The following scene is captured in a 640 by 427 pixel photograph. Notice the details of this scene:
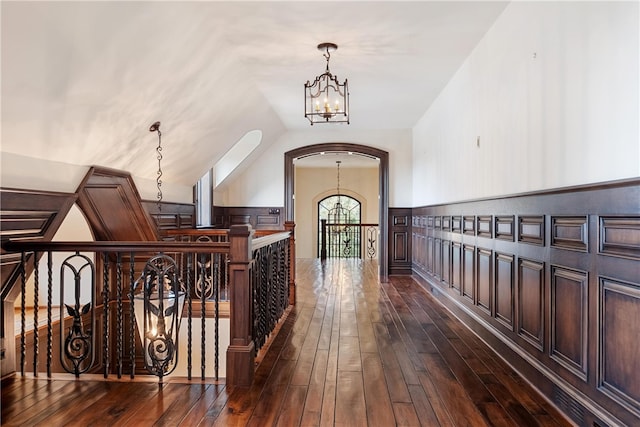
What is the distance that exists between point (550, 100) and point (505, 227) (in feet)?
3.59

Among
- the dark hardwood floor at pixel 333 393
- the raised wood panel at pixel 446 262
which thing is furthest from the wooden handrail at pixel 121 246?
the raised wood panel at pixel 446 262

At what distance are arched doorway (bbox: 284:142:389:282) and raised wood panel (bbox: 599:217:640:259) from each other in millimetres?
5703

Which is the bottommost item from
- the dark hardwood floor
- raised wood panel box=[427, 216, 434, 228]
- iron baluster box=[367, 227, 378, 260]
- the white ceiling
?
the dark hardwood floor

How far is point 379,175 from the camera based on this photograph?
8180mm

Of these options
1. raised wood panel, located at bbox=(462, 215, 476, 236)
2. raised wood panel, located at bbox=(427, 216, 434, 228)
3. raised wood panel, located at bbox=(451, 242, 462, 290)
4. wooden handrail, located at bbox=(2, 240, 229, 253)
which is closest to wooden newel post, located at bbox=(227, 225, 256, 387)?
wooden handrail, located at bbox=(2, 240, 229, 253)

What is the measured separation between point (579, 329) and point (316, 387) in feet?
5.17

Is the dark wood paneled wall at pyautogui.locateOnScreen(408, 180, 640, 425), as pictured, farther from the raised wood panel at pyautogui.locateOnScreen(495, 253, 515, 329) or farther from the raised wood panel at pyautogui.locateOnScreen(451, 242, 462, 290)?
the raised wood panel at pyautogui.locateOnScreen(451, 242, 462, 290)

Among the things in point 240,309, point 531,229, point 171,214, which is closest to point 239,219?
point 171,214

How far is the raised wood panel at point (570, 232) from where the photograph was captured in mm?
2303

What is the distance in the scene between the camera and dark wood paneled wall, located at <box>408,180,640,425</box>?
6.48 ft

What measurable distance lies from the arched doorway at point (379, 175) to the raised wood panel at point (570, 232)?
5223mm

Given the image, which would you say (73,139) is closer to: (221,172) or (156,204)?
(156,204)

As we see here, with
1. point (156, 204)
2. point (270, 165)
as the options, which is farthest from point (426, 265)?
point (156, 204)

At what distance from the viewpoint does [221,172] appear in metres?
8.13
